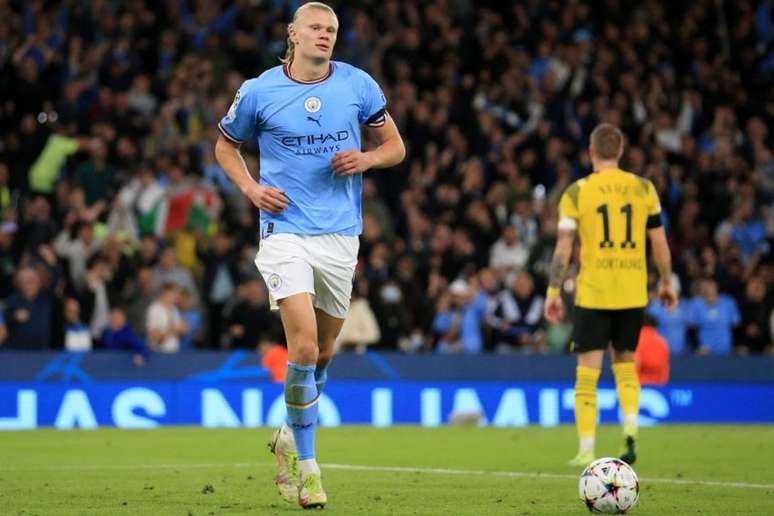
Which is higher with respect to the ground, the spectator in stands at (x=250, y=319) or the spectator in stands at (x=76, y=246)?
the spectator in stands at (x=76, y=246)

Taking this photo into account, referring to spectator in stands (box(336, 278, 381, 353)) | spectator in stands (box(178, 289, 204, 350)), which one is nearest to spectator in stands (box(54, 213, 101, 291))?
spectator in stands (box(178, 289, 204, 350))

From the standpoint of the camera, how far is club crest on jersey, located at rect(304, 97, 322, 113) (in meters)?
8.33

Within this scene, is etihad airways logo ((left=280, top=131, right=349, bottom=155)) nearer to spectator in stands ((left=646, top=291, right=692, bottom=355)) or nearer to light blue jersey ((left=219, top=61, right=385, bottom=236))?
light blue jersey ((left=219, top=61, right=385, bottom=236))

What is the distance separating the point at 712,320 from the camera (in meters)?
21.0

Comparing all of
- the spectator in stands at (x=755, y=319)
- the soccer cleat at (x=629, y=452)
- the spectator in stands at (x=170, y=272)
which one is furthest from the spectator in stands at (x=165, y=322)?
the soccer cleat at (x=629, y=452)

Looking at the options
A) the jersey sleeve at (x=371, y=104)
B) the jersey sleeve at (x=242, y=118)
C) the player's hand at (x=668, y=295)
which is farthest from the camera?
the player's hand at (x=668, y=295)

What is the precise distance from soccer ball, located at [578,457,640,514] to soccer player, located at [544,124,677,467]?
330 centimetres

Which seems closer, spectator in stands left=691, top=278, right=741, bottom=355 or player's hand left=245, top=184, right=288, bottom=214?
player's hand left=245, top=184, right=288, bottom=214

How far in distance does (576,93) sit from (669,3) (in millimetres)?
4499

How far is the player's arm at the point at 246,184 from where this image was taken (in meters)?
8.13

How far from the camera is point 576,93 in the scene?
79.6 feet

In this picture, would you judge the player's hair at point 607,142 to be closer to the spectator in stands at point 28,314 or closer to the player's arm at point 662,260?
the player's arm at point 662,260

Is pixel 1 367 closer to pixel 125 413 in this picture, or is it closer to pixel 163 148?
pixel 125 413

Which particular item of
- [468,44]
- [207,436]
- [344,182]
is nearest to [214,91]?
[468,44]
